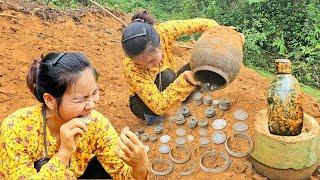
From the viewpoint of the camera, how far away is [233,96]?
4.40m

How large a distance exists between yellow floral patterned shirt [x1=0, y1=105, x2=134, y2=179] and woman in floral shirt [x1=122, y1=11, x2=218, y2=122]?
101cm

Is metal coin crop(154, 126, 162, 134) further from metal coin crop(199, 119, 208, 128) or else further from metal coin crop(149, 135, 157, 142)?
metal coin crop(199, 119, 208, 128)

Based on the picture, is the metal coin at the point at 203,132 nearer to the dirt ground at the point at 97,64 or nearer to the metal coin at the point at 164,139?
the dirt ground at the point at 97,64

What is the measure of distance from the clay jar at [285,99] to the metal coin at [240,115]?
734mm

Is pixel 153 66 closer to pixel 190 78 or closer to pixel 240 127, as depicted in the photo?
pixel 190 78

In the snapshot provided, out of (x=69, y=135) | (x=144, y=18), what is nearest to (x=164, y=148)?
(x=144, y=18)

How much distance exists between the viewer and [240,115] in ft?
13.4

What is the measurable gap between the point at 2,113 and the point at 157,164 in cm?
179

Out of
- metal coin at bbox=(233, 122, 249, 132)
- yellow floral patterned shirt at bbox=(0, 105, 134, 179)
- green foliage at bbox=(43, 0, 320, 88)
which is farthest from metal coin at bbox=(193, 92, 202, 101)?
green foliage at bbox=(43, 0, 320, 88)

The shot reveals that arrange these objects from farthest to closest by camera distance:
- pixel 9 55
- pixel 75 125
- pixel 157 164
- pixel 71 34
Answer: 1. pixel 71 34
2. pixel 9 55
3. pixel 157 164
4. pixel 75 125

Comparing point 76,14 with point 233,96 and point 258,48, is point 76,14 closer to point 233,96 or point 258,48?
point 258,48

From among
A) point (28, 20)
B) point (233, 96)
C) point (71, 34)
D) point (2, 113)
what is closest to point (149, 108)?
point (233, 96)

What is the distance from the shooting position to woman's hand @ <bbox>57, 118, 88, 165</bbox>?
2529 mm

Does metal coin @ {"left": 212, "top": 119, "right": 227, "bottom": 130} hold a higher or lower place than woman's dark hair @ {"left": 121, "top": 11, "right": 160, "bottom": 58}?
lower
